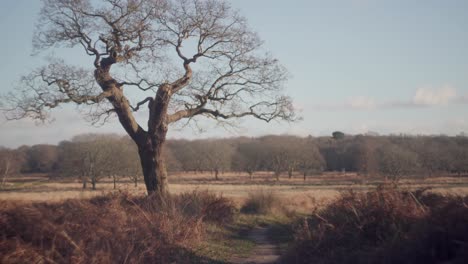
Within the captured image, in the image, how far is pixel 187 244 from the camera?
39.0 ft

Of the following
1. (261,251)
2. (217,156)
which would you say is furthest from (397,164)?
(217,156)

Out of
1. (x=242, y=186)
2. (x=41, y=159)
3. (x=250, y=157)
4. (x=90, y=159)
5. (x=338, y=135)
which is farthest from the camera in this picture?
(x=338, y=135)

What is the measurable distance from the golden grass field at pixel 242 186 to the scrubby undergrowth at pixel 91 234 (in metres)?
1.75

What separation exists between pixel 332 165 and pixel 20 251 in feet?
166

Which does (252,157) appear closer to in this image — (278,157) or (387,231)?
(278,157)

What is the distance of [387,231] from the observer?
9.16 meters

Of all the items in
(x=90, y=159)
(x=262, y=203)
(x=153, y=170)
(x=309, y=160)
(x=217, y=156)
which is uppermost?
(x=217, y=156)

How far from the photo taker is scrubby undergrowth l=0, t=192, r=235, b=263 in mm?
7902

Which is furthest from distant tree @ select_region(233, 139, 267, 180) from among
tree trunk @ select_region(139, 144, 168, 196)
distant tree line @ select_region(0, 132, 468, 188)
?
tree trunk @ select_region(139, 144, 168, 196)

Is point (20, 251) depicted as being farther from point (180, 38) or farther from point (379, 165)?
point (379, 165)

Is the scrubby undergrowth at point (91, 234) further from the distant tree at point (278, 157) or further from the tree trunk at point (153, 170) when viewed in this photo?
the distant tree at point (278, 157)

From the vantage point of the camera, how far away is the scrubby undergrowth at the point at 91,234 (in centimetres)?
790

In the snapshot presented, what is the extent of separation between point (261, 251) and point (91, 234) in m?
5.80

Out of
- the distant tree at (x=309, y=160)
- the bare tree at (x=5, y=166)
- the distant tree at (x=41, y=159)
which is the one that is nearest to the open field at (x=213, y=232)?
the bare tree at (x=5, y=166)
